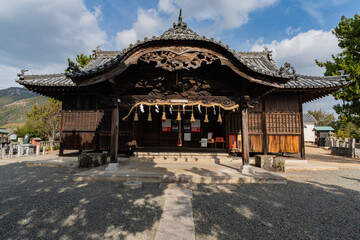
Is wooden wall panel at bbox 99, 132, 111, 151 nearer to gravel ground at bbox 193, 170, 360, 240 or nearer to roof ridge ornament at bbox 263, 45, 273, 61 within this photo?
gravel ground at bbox 193, 170, 360, 240

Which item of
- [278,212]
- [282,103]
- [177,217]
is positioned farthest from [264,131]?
[177,217]

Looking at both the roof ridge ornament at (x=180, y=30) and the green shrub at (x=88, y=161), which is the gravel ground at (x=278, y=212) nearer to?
the green shrub at (x=88, y=161)

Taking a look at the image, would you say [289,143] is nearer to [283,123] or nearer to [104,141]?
[283,123]

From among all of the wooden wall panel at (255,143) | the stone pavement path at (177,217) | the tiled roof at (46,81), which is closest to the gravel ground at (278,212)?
the stone pavement path at (177,217)

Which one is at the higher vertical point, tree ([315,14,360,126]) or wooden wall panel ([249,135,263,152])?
tree ([315,14,360,126])

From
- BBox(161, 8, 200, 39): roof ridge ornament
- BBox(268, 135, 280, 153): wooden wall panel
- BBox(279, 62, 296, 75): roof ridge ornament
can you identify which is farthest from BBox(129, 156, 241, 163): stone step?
BBox(161, 8, 200, 39): roof ridge ornament

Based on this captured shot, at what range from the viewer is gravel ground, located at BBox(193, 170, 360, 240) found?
10.1ft

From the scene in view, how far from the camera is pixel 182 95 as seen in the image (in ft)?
24.2

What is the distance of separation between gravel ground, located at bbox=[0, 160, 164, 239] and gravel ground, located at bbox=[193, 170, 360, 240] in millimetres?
1281

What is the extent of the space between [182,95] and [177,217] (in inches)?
204

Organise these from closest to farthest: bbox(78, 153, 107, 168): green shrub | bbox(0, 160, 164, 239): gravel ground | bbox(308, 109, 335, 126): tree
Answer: bbox(0, 160, 164, 239): gravel ground, bbox(78, 153, 107, 168): green shrub, bbox(308, 109, 335, 126): tree

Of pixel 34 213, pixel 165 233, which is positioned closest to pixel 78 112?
pixel 34 213

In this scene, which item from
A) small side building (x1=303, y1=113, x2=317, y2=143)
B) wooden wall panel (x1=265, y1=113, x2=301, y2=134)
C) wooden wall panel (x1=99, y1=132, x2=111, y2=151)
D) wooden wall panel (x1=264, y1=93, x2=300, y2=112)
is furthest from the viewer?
small side building (x1=303, y1=113, x2=317, y2=143)

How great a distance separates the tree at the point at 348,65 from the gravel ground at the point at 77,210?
A: 14.9 meters
